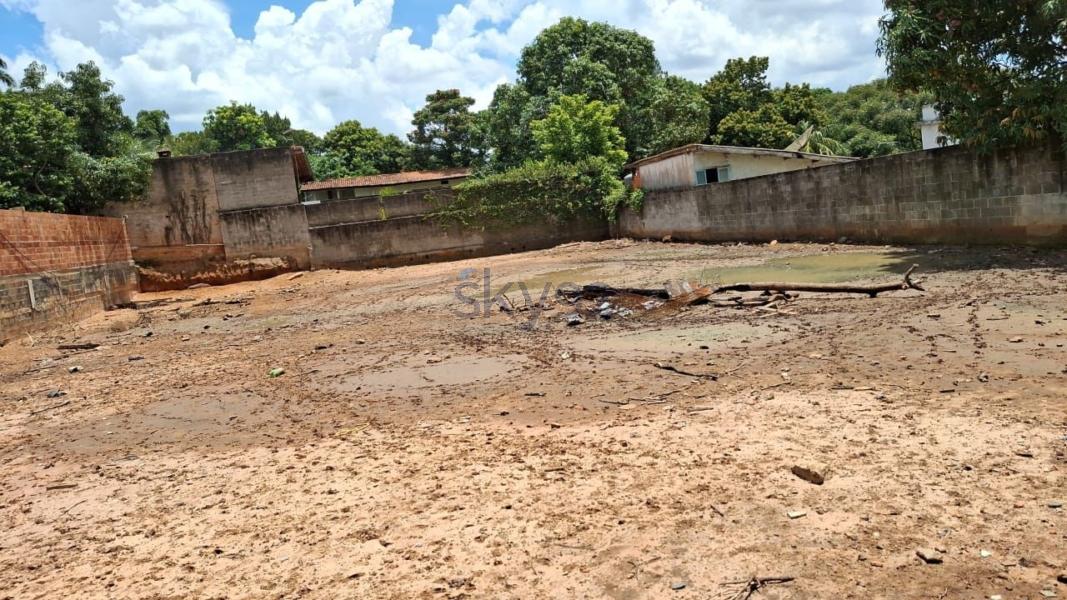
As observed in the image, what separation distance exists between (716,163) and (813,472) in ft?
65.5

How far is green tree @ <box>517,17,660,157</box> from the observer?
97.5 ft

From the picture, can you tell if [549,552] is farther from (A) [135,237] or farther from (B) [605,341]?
(A) [135,237]

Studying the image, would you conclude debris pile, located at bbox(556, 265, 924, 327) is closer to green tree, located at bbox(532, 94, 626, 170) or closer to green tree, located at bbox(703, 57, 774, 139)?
green tree, located at bbox(532, 94, 626, 170)

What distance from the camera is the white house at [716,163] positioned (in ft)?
70.6

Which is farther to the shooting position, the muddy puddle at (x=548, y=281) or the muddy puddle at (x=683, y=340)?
the muddy puddle at (x=548, y=281)

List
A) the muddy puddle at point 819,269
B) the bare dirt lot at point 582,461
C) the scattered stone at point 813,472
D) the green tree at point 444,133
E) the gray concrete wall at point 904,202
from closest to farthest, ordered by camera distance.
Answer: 1. the bare dirt lot at point 582,461
2. the scattered stone at point 813,472
3. the muddy puddle at point 819,269
4. the gray concrete wall at point 904,202
5. the green tree at point 444,133

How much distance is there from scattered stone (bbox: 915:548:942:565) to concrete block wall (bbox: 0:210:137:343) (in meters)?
13.2

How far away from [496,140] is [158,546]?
97.1 ft

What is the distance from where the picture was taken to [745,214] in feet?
58.8

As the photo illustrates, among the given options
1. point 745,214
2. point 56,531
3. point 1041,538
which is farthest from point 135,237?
point 1041,538

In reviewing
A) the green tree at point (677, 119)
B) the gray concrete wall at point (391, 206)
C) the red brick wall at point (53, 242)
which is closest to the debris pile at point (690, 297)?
the red brick wall at point (53, 242)

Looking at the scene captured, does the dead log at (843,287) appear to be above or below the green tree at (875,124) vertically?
below

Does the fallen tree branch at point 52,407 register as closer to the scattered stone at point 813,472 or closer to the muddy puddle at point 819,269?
the scattered stone at point 813,472

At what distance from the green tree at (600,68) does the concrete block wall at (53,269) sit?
64.2 ft
